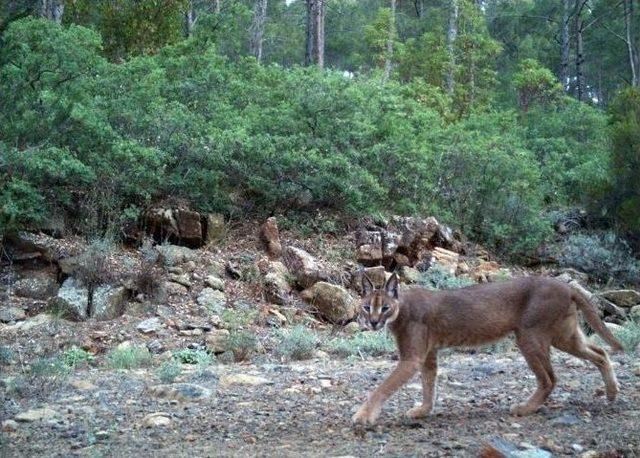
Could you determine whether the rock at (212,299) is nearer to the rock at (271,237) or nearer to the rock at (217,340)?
the rock at (217,340)

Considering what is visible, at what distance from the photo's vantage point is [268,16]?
4925 centimetres

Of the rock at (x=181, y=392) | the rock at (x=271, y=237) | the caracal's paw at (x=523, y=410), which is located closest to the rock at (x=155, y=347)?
the rock at (x=181, y=392)

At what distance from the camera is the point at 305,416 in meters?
7.21

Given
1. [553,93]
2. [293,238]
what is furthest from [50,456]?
[553,93]

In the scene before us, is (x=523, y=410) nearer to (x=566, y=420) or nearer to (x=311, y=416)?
(x=566, y=420)

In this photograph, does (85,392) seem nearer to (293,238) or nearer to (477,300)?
(477,300)

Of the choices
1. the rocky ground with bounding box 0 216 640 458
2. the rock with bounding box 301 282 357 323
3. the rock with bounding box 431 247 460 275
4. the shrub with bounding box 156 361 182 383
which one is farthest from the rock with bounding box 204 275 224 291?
the shrub with bounding box 156 361 182 383

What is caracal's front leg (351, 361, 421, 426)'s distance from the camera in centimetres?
673

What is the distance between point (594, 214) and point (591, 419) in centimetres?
1412

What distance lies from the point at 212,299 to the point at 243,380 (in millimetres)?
5141

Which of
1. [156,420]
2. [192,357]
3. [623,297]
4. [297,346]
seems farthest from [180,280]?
[623,297]

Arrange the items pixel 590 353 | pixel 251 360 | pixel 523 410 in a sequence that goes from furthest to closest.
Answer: pixel 251 360, pixel 590 353, pixel 523 410

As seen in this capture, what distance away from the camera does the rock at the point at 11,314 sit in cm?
1267

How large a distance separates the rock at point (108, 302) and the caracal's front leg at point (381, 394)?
7.05m
